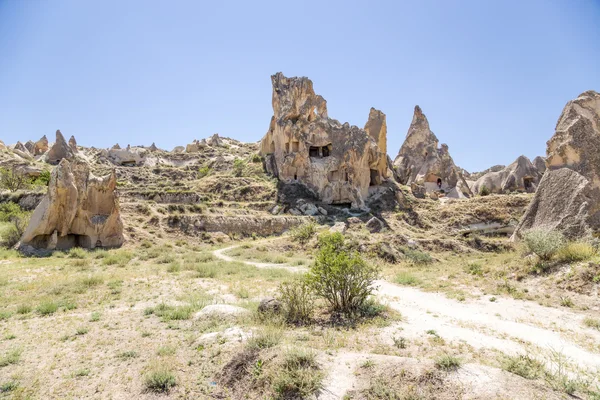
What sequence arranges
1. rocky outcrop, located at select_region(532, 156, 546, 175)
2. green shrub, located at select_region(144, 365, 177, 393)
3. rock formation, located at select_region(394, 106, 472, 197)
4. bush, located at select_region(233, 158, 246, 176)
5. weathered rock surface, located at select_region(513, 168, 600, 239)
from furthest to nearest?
rock formation, located at select_region(394, 106, 472, 197)
bush, located at select_region(233, 158, 246, 176)
rocky outcrop, located at select_region(532, 156, 546, 175)
weathered rock surface, located at select_region(513, 168, 600, 239)
green shrub, located at select_region(144, 365, 177, 393)

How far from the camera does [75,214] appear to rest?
20.3m

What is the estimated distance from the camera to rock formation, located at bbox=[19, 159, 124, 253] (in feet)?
62.6

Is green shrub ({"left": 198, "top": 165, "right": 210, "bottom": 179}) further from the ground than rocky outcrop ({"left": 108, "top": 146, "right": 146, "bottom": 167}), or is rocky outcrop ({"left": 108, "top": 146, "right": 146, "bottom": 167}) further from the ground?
rocky outcrop ({"left": 108, "top": 146, "right": 146, "bottom": 167})

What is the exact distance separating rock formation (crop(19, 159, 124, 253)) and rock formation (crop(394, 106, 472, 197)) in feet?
127

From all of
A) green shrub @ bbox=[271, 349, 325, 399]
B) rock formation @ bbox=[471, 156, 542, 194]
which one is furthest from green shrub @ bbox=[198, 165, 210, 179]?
green shrub @ bbox=[271, 349, 325, 399]

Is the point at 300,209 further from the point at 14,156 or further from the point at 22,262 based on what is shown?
the point at 14,156

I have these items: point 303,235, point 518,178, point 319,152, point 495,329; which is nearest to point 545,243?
point 495,329

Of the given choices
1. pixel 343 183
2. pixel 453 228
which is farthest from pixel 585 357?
pixel 343 183

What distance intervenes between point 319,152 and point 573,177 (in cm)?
3120

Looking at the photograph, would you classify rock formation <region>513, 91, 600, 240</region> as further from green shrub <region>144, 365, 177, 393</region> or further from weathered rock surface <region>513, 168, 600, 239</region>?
green shrub <region>144, 365, 177, 393</region>

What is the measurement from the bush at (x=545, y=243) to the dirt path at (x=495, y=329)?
2.37 m

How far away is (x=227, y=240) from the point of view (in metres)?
27.1

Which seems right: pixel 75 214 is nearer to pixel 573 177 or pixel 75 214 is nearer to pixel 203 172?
pixel 573 177

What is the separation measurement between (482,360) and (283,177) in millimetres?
36497
